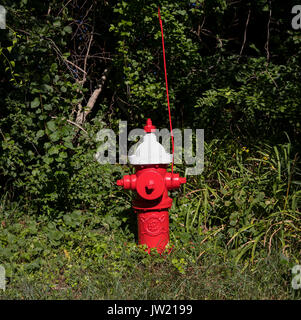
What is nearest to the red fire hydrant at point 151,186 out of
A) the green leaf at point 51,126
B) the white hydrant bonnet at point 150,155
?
the white hydrant bonnet at point 150,155

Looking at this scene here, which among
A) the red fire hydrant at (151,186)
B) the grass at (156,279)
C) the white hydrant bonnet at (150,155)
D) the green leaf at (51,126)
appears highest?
the green leaf at (51,126)

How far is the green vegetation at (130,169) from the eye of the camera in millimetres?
2209

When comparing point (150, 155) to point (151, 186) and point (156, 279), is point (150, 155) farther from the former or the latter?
point (156, 279)

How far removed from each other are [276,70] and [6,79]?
9.40 ft

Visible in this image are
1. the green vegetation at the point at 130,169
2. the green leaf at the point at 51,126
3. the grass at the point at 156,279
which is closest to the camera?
the grass at the point at 156,279

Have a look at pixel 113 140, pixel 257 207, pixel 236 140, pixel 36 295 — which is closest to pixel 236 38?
pixel 236 140

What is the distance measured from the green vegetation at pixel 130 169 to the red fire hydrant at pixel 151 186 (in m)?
0.15

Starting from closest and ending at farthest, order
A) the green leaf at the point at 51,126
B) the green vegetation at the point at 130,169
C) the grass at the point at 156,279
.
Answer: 1. the grass at the point at 156,279
2. the green vegetation at the point at 130,169
3. the green leaf at the point at 51,126

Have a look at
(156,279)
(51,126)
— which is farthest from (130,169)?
(156,279)

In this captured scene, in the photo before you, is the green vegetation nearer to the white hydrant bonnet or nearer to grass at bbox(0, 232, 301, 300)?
grass at bbox(0, 232, 301, 300)

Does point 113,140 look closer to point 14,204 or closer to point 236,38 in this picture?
point 14,204

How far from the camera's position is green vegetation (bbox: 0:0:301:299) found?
2.21 m

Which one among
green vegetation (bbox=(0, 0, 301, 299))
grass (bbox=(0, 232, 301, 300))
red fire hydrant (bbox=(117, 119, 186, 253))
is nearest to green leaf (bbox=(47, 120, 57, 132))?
green vegetation (bbox=(0, 0, 301, 299))

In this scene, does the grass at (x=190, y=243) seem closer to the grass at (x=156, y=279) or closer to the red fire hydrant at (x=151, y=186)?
the grass at (x=156, y=279)
